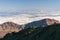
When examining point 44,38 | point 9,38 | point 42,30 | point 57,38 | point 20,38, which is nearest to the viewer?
point 57,38

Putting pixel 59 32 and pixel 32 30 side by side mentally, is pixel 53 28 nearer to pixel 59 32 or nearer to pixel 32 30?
pixel 59 32

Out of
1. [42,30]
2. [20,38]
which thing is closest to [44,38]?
[42,30]

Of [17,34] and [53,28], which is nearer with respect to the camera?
[53,28]

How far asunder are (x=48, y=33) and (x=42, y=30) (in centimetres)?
352

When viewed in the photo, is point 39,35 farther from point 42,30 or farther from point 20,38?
point 20,38

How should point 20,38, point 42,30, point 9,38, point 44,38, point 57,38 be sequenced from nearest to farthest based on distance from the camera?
1. point 57,38
2. point 44,38
3. point 42,30
4. point 20,38
5. point 9,38

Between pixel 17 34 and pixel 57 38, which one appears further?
pixel 17 34

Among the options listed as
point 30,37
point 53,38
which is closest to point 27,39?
point 30,37

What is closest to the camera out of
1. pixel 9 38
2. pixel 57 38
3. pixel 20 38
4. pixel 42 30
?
pixel 57 38

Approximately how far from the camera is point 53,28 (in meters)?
41.6

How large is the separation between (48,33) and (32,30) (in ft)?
27.4

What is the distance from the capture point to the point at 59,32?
38.1 metres

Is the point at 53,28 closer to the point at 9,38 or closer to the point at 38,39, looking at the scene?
the point at 38,39

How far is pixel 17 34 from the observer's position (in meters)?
50.6
